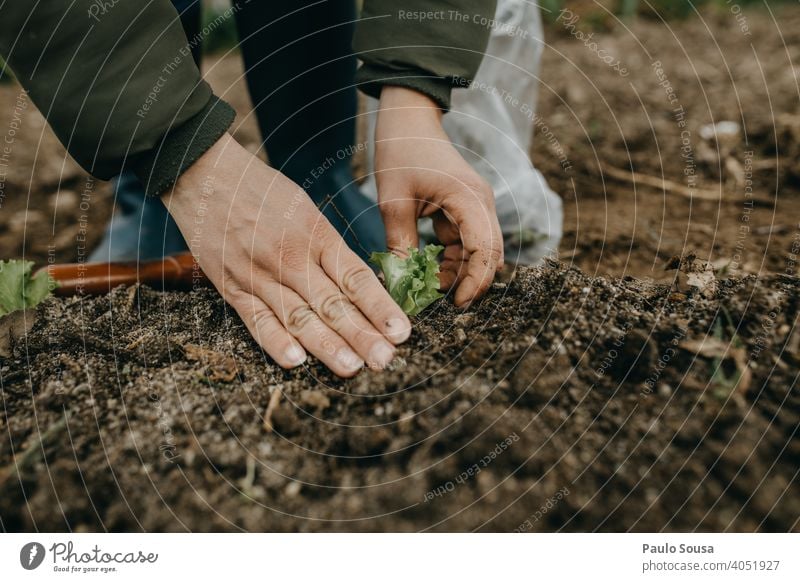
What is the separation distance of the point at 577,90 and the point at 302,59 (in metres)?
1.86

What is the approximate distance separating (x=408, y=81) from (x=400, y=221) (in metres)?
0.38

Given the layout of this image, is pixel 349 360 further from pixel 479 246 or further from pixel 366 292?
pixel 479 246

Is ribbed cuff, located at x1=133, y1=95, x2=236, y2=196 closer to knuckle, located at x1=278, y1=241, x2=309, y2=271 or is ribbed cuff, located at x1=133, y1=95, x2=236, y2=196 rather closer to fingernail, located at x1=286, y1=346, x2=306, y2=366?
knuckle, located at x1=278, y1=241, x2=309, y2=271

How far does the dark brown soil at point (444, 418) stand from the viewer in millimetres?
1068

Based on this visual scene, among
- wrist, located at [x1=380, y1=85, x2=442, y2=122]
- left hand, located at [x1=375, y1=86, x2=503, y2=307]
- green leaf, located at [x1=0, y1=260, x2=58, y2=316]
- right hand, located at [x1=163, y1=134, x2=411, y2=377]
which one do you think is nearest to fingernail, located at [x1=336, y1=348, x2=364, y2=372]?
right hand, located at [x1=163, y1=134, x2=411, y2=377]

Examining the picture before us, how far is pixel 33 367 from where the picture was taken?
142 centimetres

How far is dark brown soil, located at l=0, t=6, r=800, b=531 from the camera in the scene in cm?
107

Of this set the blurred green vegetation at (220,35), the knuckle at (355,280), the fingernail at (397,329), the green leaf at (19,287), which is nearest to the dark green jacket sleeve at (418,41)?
the knuckle at (355,280)

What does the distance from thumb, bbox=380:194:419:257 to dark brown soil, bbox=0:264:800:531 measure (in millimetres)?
242

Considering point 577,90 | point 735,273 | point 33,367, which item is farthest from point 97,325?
point 577,90

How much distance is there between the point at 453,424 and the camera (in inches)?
45.9

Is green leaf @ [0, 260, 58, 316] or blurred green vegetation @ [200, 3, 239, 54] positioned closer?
green leaf @ [0, 260, 58, 316]

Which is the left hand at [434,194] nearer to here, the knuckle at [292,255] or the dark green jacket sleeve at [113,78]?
the knuckle at [292,255]

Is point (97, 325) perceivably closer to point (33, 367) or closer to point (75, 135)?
point (33, 367)
